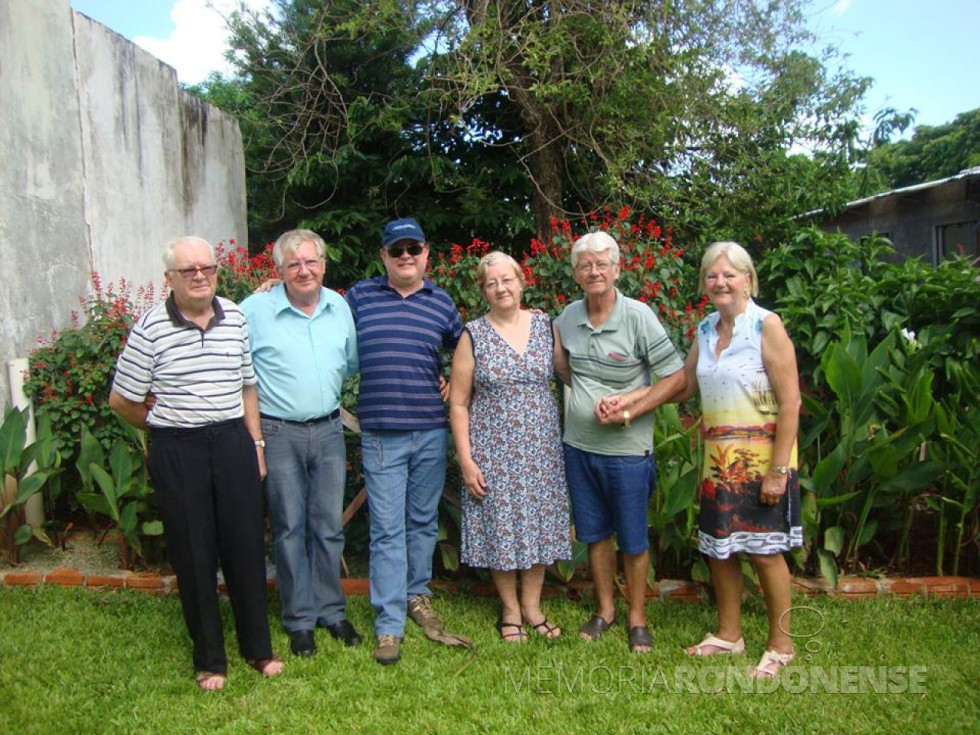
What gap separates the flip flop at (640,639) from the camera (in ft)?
11.0

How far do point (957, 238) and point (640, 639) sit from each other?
13.1m

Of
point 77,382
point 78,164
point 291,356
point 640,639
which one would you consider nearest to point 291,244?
point 291,356

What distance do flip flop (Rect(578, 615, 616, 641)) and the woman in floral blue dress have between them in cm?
29

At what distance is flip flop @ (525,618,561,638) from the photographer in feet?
11.5

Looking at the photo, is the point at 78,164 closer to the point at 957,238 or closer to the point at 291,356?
the point at 291,356

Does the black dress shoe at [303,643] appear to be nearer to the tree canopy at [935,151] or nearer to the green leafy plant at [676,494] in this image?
the green leafy plant at [676,494]

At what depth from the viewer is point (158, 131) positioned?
6.91 metres

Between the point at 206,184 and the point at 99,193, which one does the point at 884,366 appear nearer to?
the point at 99,193

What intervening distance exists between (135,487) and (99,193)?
8.81 ft

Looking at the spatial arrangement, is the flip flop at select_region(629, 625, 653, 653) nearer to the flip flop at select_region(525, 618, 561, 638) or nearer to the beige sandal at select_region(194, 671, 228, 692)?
the flip flop at select_region(525, 618, 561, 638)

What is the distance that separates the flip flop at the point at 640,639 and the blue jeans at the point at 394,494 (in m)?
0.99

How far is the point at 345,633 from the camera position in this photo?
3.52 m

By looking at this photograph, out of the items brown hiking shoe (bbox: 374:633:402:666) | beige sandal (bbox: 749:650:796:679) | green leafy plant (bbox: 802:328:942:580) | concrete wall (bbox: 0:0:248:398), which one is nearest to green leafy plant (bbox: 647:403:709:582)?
green leafy plant (bbox: 802:328:942:580)

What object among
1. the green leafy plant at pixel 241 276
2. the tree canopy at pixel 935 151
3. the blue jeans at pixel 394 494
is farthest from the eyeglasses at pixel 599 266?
the tree canopy at pixel 935 151
